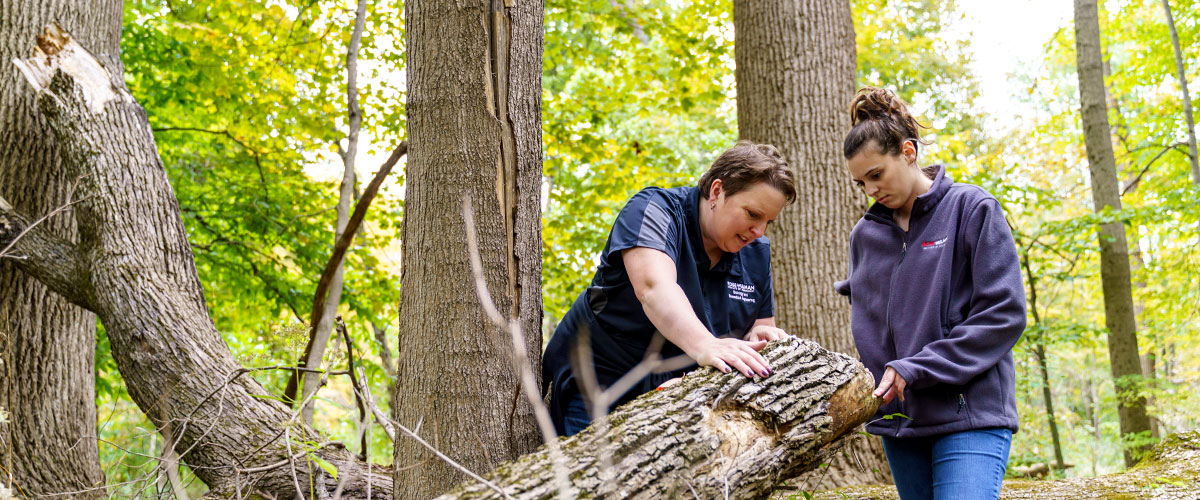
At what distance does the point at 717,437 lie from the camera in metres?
1.87

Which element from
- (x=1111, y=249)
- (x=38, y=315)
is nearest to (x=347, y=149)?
(x=38, y=315)

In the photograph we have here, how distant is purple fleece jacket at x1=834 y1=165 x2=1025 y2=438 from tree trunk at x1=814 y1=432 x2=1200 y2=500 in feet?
4.35

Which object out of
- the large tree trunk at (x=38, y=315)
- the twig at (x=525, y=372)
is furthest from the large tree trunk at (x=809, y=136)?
the large tree trunk at (x=38, y=315)

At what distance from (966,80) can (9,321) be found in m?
15.0

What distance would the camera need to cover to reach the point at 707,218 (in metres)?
2.42

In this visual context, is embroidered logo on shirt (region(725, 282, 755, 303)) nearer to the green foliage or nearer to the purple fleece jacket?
the purple fleece jacket

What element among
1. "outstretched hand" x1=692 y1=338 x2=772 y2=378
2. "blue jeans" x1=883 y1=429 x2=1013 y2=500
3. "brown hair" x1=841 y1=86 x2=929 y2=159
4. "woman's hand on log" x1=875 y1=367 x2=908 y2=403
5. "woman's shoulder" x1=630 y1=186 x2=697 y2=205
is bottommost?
"blue jeans" x1=883 y1=429 x2=1013 y2=500

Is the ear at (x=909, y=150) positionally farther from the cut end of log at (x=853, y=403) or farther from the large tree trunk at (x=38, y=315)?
the large tree trunk at (x=38, y=315)

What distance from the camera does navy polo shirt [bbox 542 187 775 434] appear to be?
88.0 inches

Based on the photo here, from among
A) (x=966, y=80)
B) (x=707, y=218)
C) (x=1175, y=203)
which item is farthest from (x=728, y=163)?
(x=966, y=80)

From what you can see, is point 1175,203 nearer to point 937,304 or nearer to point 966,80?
point 937,304

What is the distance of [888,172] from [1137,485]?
221cm

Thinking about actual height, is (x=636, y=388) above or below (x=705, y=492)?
above

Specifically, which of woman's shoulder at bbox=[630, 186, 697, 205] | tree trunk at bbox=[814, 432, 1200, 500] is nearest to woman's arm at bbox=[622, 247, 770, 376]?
woman's shoulder at bbox=[630, 186, 697, 205]
